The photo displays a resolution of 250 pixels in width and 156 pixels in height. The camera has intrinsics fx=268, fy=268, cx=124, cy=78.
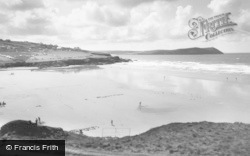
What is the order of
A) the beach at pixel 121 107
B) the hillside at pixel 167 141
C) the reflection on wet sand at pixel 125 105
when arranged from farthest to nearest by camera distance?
the reflection on wet sand at pixel 125 105, the beach at pixel 121 107, the hillside at pixel 167 141

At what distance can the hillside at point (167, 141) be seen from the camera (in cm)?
1288

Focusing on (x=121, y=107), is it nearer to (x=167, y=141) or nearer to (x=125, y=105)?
(x=125, y=105)

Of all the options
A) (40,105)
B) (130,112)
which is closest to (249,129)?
(130,112)

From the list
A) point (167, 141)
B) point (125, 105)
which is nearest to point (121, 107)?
point (125, 105)

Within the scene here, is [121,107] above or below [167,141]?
below

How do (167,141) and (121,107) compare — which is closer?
(167,141)

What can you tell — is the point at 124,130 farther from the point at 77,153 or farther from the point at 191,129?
the point at 77,153

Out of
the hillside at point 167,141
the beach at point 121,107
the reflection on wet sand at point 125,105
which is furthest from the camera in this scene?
the reflection on wet sand at point 125,105

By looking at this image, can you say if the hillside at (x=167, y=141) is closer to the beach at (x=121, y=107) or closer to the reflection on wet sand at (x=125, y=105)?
the beach at (x=121, y=107)

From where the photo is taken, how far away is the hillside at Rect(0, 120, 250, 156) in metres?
12.9

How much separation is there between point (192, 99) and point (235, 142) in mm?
19199

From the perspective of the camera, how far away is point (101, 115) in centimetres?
2559

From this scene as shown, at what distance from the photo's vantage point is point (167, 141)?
47.5 feet

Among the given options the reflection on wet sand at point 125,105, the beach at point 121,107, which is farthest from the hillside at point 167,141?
the reflection on wet sand at point 125,105
